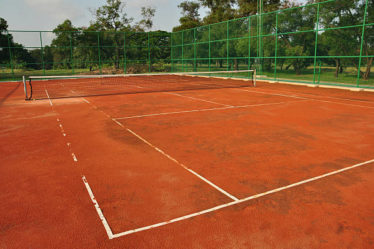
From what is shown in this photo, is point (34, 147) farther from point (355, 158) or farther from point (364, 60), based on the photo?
point (364, 60)

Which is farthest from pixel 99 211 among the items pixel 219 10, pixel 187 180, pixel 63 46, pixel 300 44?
pixel 219 10

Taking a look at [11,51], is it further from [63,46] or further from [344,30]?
[344,30]

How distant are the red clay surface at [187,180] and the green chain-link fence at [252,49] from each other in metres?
9.88

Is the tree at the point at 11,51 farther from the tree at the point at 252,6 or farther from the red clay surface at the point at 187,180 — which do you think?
the tree at the point at 252,6

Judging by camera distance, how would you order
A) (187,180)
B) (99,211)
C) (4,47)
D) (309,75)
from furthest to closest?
(4,47)
(309,75)
(187,180)
(99,211)

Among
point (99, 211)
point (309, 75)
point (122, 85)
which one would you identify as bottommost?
point (99, 211)

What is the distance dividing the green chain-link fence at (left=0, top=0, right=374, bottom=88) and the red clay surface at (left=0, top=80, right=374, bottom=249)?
9878 millimetres

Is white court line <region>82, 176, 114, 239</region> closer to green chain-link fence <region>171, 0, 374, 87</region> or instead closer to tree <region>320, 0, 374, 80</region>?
green chain-link fence <region>171, 0, 374, 87</region>

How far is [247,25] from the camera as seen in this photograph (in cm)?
2244

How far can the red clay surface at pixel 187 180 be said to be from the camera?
3.20 metres

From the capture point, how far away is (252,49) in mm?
21688

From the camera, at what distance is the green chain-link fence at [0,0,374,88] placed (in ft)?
59.6

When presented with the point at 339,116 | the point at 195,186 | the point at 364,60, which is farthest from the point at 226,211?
the point at 364,60

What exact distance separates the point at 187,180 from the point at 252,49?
61.7 ft
